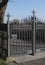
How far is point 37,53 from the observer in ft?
33.3

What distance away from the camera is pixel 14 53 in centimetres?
988

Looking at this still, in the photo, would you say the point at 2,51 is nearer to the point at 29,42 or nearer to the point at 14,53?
the point at 14,53

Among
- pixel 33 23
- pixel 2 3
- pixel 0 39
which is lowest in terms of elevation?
pixel 0 39

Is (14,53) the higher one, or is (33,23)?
(33,23)

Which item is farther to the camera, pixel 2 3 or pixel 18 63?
pixel 2 3

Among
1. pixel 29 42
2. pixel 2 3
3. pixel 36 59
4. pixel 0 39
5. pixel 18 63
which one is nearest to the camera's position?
pixel 18 63

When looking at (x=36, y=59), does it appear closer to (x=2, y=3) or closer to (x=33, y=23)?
(x=33, y=23)

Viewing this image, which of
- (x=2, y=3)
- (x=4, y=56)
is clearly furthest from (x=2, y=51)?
(x=2, y=3)

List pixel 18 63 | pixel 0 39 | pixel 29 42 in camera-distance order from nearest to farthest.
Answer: pixel 18 63 → pixel 0 39 → pixel 29 42

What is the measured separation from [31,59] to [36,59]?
0.23m

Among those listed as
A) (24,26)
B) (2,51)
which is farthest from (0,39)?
(24,26)

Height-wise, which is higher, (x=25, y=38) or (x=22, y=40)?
(x=25, y=38)

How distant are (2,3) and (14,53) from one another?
7.02 meters

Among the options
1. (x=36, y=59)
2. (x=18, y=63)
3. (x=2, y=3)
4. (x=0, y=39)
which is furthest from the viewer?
(x=2, y=3)
